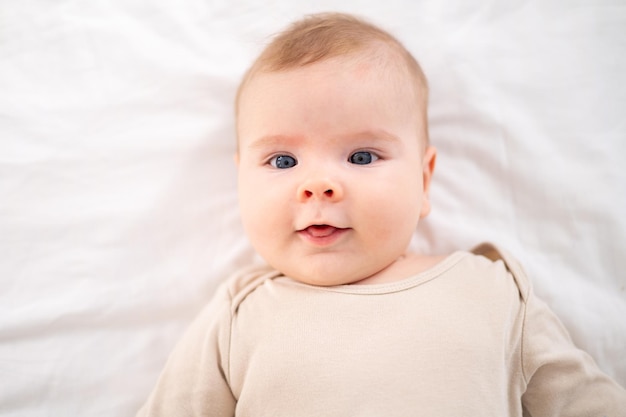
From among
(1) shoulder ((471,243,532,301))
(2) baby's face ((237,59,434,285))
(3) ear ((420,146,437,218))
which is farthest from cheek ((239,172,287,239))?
(1) shoulder ((471,243,532,301))

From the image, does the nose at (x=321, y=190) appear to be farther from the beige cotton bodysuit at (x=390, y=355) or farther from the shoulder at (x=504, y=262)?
the shoulder at (x=504, y=262)

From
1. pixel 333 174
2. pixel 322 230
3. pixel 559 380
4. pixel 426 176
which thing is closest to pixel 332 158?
pixel 333 174

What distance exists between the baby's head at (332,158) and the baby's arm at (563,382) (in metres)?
0.37

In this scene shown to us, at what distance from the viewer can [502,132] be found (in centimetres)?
146

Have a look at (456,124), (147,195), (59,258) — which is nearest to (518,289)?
(456,124)

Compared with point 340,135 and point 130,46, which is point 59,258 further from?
point 340,135

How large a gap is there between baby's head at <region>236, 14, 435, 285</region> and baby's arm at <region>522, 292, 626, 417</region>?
0.37m

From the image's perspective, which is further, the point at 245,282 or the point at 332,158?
the point at 245,282

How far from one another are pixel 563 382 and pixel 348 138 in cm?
70

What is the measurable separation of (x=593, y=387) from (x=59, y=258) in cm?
133

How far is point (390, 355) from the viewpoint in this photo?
1072mm

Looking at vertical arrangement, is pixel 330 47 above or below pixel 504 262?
above

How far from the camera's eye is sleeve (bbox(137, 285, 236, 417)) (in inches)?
44.6

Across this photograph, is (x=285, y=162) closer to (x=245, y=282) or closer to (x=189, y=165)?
(x=245, y=282)
